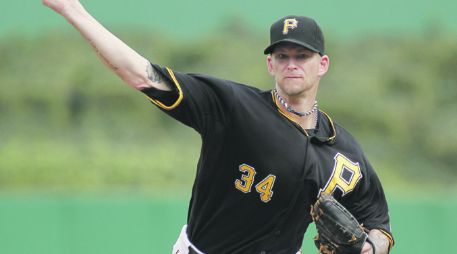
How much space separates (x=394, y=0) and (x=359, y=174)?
25.8ft

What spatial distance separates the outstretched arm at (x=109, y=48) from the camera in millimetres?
3250

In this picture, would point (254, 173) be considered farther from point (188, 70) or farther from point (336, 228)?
point (188, 70)

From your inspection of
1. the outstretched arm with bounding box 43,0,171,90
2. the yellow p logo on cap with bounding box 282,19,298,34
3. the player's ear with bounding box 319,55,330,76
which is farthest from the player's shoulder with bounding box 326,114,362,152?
the outstretched arm with bounding box 43,0,171,90

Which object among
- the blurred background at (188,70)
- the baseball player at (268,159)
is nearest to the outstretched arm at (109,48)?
the baseball player at (268,159)

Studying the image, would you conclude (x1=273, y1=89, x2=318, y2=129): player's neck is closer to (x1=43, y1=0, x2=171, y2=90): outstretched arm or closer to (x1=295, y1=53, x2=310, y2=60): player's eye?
(x1=295, y1=53, x2=310, y2=60): player's eye

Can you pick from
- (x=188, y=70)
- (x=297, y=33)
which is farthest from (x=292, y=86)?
(x=188, y=70)

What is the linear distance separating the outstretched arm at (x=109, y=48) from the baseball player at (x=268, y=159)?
0.87 ft

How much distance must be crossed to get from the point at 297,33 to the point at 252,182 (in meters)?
0.71

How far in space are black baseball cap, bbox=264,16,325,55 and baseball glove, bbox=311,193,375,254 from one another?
2.29ft

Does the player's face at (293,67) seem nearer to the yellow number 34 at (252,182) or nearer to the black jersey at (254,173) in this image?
the black jersey at (254,173)

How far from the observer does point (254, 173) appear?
12.8 ft

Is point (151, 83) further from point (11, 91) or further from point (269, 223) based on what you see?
point (11, 91)

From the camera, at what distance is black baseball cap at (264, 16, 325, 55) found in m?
3.95

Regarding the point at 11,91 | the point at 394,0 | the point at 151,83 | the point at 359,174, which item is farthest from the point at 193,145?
the point at 151,83
